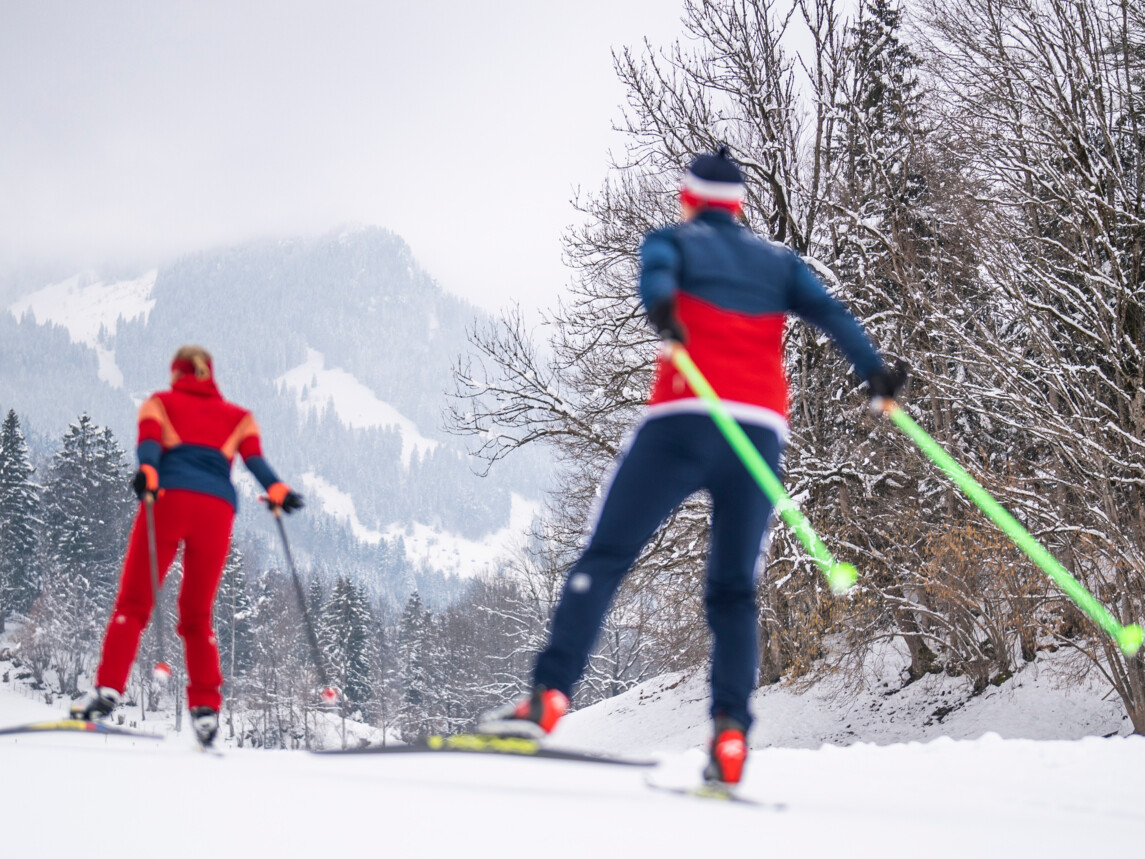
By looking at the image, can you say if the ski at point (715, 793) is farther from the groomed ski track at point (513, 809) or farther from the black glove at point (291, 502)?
the black glove at point (291, 502)

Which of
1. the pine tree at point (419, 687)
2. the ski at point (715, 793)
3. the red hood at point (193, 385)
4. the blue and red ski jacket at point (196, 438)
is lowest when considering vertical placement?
the pine tree at point (419, 687)

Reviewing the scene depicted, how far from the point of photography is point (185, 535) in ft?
14.2

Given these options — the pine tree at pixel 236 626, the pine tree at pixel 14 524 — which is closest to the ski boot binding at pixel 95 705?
the pine tree at pixel 236 626

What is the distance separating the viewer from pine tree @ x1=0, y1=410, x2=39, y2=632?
56.6 m

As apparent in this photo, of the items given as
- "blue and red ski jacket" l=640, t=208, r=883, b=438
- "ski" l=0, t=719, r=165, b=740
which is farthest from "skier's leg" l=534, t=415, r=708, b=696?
"ski" l=0, t=719, r=165, b=740

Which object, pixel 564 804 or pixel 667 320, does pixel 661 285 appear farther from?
pixel 564 804

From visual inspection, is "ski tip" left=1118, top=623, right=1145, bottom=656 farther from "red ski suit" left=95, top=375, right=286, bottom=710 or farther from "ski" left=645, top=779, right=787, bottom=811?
"red ski suit" left=95, top=375, right=286, bottom=710

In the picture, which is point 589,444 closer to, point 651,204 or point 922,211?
point 651,204

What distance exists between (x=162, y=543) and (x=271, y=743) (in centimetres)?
5723

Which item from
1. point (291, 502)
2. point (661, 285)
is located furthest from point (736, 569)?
point (291, 502)

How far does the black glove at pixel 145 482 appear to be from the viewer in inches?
160

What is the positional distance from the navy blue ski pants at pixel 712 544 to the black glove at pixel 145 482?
7.42 ft

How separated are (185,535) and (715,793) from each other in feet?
9.78

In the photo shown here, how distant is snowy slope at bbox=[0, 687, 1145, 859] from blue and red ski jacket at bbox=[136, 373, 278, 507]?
4.38 ft
